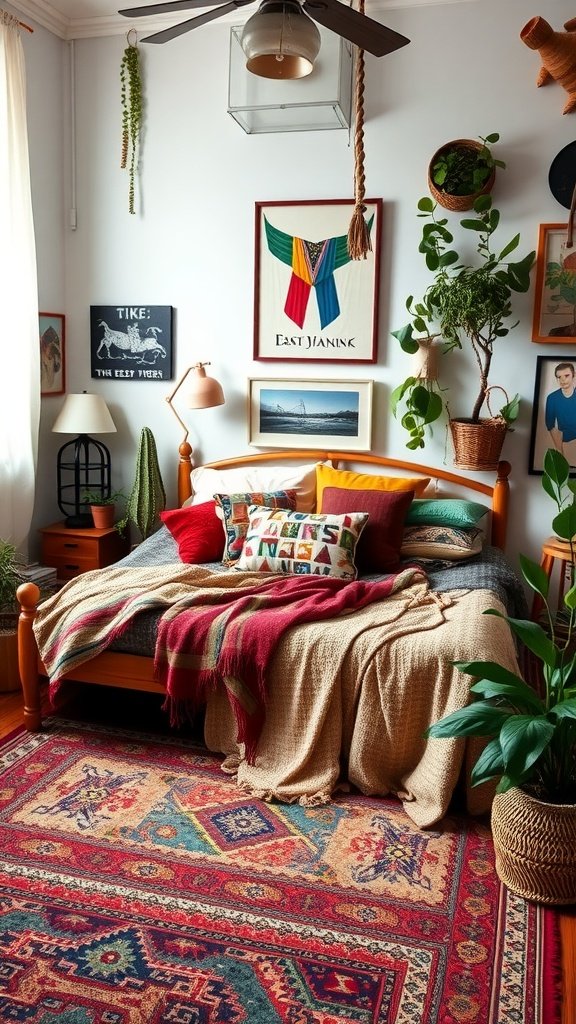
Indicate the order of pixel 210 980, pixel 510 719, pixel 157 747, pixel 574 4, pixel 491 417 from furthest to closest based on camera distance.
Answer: pixel 491 417 < pixel 574 4 < pixel 157 747 < pixel 510 719 < pixel 210 980

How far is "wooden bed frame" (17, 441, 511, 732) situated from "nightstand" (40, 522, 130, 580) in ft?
1.60

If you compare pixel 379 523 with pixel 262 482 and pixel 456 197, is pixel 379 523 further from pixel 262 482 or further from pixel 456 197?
pixel 456 197

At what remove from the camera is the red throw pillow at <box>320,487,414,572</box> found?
11.7 feet

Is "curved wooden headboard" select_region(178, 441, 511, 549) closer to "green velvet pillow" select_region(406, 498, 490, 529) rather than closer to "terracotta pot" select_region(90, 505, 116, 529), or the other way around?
"green velvet pillow" select_region(406, 498, 490, 529)

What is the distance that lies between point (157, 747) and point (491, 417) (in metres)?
2.14

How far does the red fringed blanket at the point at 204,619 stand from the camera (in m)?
2.86

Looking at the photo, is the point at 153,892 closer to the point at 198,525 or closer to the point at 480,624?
the point at 480,624

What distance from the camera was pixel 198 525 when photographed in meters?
3.79

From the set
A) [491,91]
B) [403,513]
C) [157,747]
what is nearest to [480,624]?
[403,513]

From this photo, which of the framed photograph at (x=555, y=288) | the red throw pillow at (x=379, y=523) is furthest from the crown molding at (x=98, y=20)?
the red throw pillow at (x=379, y=523)

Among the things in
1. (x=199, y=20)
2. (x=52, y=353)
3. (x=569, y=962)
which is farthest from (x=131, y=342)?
(x=569, y=962)

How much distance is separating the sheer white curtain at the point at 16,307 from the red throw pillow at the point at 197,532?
793mm

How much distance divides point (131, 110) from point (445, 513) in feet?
8.39

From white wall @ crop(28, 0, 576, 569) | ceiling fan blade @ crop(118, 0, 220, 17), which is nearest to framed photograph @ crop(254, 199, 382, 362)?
white wall @ crop(28, 0, 576, 569)
